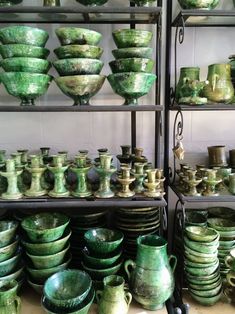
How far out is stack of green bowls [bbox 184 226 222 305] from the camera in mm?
1106

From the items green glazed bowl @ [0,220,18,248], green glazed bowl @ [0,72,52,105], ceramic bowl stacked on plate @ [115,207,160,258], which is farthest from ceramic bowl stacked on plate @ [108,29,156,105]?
green glazed bowl @ [0,220,18,248]

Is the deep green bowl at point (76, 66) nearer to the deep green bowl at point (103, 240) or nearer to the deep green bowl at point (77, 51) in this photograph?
the deep green bowl at point (77, 51)

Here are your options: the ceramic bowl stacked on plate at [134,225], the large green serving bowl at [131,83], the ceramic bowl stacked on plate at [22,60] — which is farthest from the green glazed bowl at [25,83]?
the ceramic bowl stacked on plate at [134,225]

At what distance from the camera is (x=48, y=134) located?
1.37 meters

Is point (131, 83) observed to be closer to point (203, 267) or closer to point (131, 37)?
point (131, 37)

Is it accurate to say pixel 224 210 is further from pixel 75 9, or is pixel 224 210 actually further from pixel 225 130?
pixel 75 9

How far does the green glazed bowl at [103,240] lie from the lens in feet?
3.63

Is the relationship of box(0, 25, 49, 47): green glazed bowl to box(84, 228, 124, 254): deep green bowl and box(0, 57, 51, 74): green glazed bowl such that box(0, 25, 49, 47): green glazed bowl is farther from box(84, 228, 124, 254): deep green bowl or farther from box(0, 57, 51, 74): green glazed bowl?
box(84, 228, 124, 254): deep green bowl

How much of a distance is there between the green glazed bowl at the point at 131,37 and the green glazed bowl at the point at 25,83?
0.94 feet

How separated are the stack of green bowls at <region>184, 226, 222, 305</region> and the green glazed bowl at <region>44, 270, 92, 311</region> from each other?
0.38m

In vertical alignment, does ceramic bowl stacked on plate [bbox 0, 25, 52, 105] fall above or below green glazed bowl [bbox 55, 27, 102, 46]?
below

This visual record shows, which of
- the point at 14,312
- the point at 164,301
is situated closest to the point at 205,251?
the point at 164,301

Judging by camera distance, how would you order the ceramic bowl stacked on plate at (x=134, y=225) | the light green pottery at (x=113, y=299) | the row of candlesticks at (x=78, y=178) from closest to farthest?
→ the light green pottery at (x=113, y=299) → the row of candlesticks at (x=78, y=178) → the ceramic bowl stacked on plate at (x=134, y=225)

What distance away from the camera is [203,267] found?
1113 millimetres
